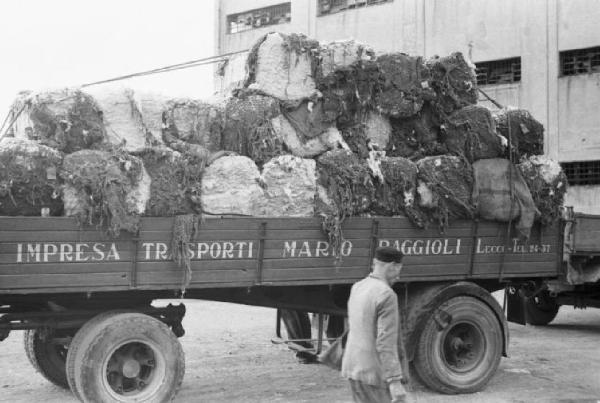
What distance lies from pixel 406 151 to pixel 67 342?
3649mm

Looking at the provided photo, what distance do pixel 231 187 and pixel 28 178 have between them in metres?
1.62

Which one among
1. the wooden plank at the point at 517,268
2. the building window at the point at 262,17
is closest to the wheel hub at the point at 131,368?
the wooden plank at the point at 517,268

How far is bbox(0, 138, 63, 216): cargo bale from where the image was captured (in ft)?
18.4

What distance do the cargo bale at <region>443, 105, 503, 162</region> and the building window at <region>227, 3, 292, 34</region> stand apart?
1684 cm

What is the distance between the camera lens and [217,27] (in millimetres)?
25453

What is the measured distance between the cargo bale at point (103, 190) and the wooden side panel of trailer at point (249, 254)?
0.11 meters

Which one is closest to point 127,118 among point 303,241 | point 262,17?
point 303,241

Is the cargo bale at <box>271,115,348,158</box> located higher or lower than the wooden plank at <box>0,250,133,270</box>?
higher

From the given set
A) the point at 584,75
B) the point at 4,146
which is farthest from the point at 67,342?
the point at 584,75

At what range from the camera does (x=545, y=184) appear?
301 inches

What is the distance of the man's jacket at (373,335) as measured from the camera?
4191mm

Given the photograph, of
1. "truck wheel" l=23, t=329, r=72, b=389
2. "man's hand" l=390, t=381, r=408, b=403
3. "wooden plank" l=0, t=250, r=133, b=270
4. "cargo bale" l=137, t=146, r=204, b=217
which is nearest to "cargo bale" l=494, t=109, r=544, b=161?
"cargo bale" l=137, t=146, r=204, b=217

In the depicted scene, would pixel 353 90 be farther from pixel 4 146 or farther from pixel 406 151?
pixel 4 146

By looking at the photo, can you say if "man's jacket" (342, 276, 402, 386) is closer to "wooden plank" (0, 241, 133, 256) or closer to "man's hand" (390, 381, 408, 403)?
"man's hand" (390, 381, 408, 403)
